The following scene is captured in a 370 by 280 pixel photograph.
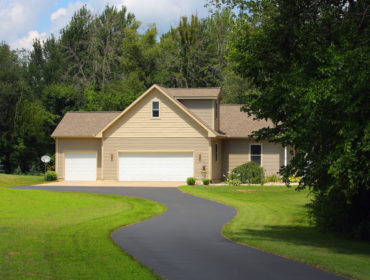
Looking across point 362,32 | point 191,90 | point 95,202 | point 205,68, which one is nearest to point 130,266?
point 362,32

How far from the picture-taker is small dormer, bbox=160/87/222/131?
36094 mm

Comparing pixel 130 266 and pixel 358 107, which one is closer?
pixel 130 266

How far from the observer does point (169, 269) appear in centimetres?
959

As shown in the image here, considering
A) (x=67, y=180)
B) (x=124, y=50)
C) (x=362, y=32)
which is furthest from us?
(x=124, y=50)

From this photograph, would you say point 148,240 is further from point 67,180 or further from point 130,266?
point 67,180

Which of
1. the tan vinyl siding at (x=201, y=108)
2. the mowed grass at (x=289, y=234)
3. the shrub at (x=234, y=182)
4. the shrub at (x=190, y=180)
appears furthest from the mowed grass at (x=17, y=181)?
the mowed grass at (x=289, y=234)

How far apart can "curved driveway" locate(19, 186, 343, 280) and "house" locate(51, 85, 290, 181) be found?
15.2m

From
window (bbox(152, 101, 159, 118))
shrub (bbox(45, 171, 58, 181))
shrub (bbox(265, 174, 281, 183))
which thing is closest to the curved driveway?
window (bbox(152, 101, 159, 118))

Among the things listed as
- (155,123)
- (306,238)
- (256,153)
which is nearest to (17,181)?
(155,123)

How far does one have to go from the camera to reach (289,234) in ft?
50.0

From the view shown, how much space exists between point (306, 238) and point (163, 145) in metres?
21.2

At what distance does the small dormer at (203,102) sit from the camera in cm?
3609

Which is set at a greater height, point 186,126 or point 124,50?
point 124,50

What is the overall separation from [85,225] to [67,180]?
73.0ft
